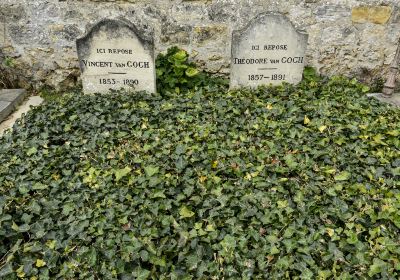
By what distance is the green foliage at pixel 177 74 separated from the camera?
409 centimetres

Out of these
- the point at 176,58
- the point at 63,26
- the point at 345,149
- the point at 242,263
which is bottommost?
the point at 242,263

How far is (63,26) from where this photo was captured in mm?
4195

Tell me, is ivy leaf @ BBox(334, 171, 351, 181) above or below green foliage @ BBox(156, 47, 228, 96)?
below

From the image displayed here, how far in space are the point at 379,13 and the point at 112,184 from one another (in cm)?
371

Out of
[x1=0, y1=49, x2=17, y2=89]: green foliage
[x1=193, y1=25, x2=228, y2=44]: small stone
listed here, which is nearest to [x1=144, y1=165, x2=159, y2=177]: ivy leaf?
[x1=193, y1=25, x2=228, y2=44]: small stone

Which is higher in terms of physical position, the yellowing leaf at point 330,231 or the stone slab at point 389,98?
the stone slab at point 389,98

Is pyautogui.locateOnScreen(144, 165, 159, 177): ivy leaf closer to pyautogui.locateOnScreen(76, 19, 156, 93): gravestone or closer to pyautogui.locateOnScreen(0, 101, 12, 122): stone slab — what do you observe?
pyautogui.locateOnScreen(76, 19, 156, 93): gravestone

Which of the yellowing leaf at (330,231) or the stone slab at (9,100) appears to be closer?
the yellowing leaf at (330,231)

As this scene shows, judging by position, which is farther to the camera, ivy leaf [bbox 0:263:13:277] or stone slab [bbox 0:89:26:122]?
stone slab [bbox 0:89:26:122]

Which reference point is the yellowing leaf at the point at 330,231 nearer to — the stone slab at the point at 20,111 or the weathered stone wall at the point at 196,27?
the weathered stone wall at the point at 196,27

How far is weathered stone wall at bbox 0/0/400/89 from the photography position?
4.14 m

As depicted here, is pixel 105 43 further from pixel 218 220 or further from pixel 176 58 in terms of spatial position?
pixel 218 220

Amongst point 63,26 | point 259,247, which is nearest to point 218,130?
point 259,247

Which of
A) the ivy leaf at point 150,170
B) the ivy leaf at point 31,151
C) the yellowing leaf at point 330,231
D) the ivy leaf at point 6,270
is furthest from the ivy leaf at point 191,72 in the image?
the ivy leaf at point 6,270
